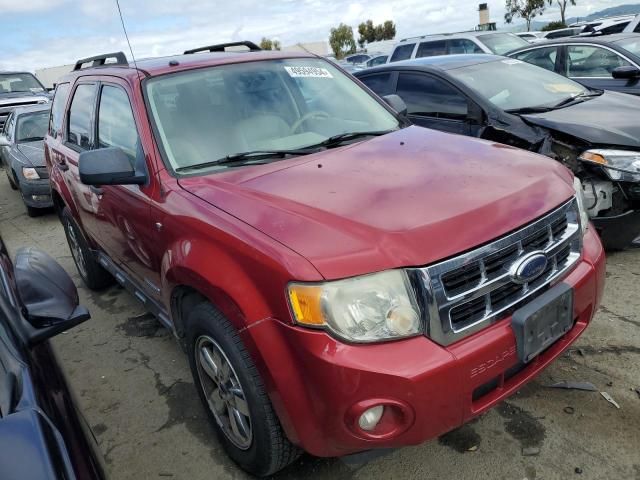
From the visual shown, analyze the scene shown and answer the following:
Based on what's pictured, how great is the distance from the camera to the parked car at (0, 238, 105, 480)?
113 cm

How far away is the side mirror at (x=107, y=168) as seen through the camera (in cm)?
256

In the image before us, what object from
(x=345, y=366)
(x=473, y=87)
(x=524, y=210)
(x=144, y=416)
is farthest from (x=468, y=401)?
(x=473, y=87)

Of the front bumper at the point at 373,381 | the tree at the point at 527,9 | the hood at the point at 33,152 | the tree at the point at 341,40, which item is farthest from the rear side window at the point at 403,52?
the tree at the point at 341,40

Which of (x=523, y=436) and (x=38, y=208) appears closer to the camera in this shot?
(x=523, y=436)

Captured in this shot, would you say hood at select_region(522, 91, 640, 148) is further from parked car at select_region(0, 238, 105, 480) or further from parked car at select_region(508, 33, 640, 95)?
parked car at select_region(0, 238, 105, 480)

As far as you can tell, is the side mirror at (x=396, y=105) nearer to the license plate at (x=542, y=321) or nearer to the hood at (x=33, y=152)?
the license plate at (x=542, y=321)

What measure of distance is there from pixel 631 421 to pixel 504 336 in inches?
41.7

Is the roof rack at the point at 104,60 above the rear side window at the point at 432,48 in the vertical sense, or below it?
above

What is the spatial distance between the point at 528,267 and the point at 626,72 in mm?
5295

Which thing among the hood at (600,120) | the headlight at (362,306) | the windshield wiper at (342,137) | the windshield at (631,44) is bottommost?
the hood at (600,120)

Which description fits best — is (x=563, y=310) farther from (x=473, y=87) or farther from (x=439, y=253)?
(x=473, y=87)

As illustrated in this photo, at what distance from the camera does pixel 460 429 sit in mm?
2516

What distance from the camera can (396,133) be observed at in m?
3.00

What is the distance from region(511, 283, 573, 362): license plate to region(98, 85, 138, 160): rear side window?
6.94ft
